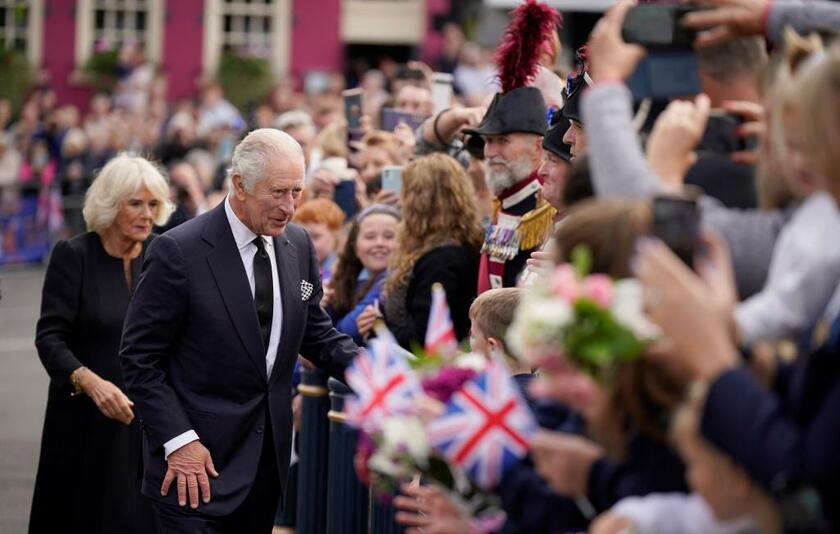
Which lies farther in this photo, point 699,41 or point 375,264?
point 375,264

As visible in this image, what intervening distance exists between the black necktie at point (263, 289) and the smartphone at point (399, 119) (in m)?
4.04

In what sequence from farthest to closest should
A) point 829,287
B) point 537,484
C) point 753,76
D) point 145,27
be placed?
point 145,27, point 753,76, point 537,484, point 829,287

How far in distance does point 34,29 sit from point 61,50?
87cm

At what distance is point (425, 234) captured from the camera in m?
7.07

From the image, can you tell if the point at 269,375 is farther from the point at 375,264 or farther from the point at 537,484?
the point at 537,484

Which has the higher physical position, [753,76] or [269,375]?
[753,76]

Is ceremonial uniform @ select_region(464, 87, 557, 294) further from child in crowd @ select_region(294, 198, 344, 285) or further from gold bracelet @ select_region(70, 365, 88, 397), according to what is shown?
child in crowd @ select_region(294, 198, 344, 285)

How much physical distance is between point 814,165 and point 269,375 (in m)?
3.31

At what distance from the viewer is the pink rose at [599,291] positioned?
2719mm

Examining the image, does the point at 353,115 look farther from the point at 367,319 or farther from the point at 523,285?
the point at 523,285

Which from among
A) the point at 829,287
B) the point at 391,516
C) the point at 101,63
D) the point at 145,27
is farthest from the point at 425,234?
the point at 145,27

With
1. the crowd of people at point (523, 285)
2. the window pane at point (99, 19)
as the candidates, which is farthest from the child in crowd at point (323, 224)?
the window pane at point (99, 19)

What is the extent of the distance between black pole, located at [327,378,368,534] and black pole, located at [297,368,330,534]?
0.48 metres

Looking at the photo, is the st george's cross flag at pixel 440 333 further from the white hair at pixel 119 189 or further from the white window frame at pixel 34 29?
the white window frame at pixel 34 29
